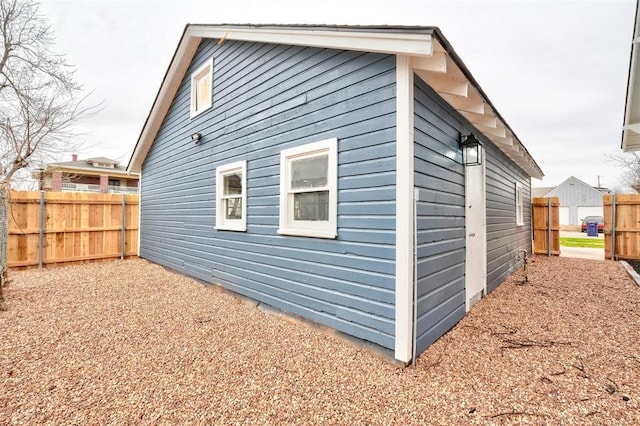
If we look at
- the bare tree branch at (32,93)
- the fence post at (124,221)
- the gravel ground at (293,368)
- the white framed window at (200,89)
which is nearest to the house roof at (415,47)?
the white framed window at (200,89)

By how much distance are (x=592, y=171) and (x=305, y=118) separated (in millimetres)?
57675

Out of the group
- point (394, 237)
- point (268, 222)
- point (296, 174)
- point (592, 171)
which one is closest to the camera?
point (394, 237)

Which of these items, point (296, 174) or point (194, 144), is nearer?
point (296, 174)

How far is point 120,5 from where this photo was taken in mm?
6484

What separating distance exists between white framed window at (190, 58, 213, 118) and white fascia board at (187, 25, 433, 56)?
180 centimetres

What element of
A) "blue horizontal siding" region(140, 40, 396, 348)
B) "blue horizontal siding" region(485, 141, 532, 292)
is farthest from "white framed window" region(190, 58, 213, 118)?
"blue horizontal siding" region(485, 141, 532, 292)

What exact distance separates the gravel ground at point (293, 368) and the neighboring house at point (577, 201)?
3176cm

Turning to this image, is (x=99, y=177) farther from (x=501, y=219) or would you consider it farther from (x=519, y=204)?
(x=519, y=204)

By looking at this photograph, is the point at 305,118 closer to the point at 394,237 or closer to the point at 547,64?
the point at 394,237

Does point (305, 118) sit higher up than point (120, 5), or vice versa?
point (120, 5)

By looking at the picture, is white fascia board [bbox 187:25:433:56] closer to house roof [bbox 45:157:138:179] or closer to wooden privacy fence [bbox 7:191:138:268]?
wooden privacy fence [bbox 7:191:138:268]

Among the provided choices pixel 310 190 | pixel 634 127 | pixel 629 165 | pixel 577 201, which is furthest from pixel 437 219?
pixel 577 201

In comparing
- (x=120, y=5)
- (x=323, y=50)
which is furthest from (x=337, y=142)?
(x=120, y=5)

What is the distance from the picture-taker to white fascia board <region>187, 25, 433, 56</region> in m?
2.42
